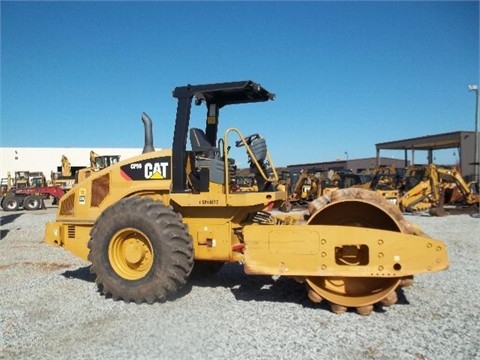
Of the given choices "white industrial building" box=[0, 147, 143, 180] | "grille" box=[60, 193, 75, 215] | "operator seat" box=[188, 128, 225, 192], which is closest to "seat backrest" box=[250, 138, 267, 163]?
"operator seat" box=[188, 128, 225, 192]

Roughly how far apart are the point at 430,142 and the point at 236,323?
126ft

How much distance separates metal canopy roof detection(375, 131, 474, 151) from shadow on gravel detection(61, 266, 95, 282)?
33915 millimetres

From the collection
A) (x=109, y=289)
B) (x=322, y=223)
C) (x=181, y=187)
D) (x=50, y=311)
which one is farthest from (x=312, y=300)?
(x=50, y=311)

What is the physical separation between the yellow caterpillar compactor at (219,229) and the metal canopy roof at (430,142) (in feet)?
110

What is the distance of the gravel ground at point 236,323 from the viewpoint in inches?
149

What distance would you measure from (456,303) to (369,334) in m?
1.54

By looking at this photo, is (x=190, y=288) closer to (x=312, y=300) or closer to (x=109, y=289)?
(x=109, y=289)

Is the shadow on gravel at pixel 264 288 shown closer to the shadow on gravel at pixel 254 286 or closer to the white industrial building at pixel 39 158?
the shadow on gravel at pixel 254 286

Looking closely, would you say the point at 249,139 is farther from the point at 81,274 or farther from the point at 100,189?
the point at 81,274

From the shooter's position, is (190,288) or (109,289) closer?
(109,289)

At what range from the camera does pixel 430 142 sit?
3875 centimetres

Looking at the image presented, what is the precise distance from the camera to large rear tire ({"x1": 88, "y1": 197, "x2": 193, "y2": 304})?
5078 millimetres

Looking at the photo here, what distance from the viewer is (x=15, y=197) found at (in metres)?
25.4

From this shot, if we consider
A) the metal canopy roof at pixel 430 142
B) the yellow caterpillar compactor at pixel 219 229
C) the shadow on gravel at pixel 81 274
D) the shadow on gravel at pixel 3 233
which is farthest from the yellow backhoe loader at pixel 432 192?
the metal canopy roof at pixel 430 142
